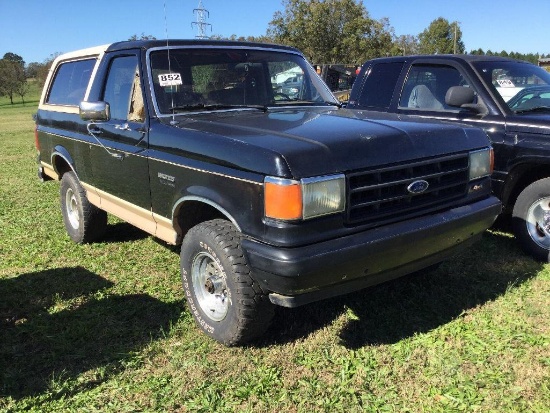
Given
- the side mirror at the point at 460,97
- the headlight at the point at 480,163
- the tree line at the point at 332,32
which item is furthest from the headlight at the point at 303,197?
the tree line at the point at 332,32

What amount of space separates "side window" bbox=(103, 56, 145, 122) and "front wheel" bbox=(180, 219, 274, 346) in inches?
47.0

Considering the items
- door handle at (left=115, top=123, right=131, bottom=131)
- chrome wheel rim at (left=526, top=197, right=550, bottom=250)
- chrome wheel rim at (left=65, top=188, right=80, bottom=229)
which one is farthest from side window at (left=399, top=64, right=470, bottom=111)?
chrome wheel rim at (left=65, top=188, right=80, bottom=229)

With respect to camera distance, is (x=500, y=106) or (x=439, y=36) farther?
(x=439, y=36)

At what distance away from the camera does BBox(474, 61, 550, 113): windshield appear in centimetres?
491

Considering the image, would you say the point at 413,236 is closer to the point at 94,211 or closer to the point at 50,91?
the point at 94,211

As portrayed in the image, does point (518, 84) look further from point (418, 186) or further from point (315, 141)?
A: point (315, 141)

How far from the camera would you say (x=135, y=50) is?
397 centimetres

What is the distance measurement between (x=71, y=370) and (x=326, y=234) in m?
1.83

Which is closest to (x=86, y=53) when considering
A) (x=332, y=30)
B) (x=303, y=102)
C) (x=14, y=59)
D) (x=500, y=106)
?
(x=303, y=102)

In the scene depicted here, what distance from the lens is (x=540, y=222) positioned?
182 inches

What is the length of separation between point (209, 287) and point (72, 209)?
3.05 metres

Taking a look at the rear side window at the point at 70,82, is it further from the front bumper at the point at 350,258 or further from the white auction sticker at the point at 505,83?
the white auction sticker at the point at 505,83

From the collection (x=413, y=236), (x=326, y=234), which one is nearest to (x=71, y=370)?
(x=326, y=234)

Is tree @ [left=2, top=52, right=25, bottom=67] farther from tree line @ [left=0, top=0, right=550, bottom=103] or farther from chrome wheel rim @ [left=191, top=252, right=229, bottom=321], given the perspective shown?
chrome wheel rim @ [left=191, top=252, right=229, bottom=321]
